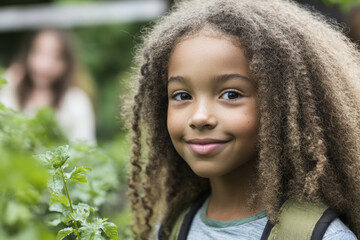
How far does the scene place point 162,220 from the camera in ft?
8.33

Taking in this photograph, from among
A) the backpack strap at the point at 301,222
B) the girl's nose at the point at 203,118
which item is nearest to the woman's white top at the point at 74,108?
the girl's nose at the point at 203,118

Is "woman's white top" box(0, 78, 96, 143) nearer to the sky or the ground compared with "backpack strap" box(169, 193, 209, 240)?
nearer to the sky

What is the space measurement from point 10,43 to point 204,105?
37.2ft

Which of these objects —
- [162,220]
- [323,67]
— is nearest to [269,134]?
[323,67]

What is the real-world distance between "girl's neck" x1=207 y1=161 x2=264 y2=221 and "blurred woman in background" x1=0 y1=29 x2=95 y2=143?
3.39 m

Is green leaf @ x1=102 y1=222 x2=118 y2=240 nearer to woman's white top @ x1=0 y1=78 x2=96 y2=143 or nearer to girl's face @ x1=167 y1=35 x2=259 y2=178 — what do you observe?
girl's face @ x1=167 y1=35 x2=259 y2=178

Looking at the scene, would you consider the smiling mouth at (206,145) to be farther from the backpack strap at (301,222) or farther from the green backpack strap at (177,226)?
the green backpack strap at (177,226)

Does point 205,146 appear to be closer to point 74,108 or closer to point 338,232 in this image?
point 338,232

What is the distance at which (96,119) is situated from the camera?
860cm

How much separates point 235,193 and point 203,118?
1.32 feet

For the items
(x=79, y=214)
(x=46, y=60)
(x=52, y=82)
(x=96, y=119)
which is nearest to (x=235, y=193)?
(x=79, y=214)

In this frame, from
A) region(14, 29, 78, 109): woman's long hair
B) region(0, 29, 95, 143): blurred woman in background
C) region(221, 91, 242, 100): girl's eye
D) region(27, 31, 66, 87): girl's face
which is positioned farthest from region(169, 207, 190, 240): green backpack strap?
region(27, 31, 66, 87): girl's face

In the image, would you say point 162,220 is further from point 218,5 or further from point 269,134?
point 218,5

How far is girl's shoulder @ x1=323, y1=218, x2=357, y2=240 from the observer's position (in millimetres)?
1935
